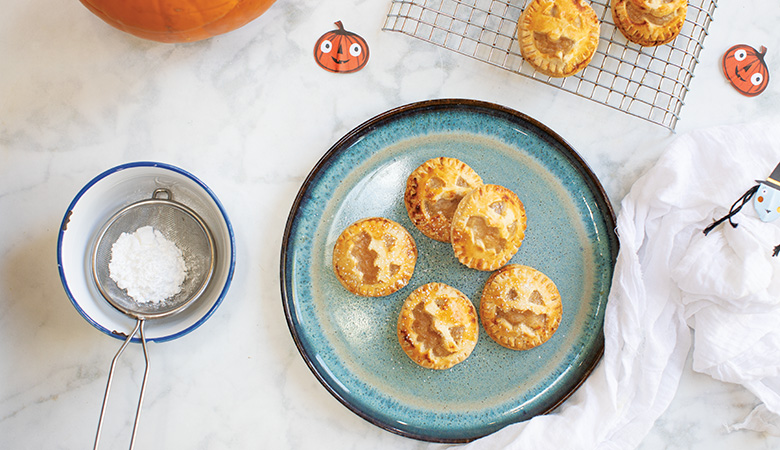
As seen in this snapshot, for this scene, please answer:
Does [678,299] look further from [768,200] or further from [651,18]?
[651,18]

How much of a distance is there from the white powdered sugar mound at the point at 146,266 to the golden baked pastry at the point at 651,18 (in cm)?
157

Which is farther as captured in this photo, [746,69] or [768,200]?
[746,69]

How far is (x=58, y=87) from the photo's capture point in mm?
1856

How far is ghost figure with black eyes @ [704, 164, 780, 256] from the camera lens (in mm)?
1659

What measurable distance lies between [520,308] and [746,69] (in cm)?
112

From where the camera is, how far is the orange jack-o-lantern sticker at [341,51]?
5.97ft

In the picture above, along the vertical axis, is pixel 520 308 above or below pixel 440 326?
above

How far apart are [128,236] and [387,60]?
101 centimetres

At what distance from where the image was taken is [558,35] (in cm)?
162

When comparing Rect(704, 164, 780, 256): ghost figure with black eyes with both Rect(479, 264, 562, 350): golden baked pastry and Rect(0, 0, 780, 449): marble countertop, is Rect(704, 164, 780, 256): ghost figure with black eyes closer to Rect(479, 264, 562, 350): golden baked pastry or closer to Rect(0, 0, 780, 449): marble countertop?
Rect(0, 0, 780, 449): marble countertop

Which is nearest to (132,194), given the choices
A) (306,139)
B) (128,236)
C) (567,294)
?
(128,236)

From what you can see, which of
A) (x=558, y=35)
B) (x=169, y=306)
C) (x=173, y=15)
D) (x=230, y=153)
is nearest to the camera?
(x=173, y=15)

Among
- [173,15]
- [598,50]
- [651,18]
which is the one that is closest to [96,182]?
[173,15]

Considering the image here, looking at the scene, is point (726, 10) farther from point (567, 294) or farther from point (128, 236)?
point (128, 236)
